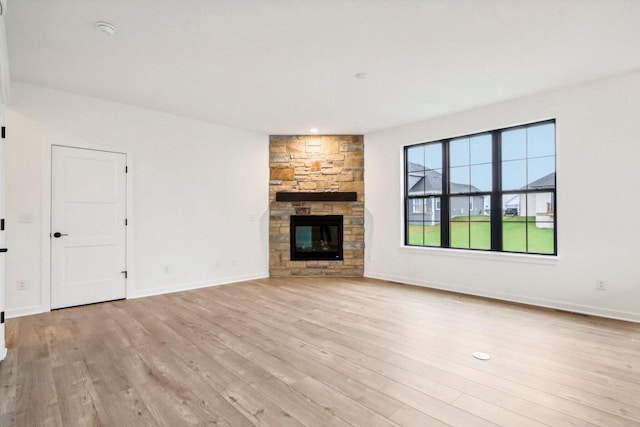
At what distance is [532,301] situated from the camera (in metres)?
4.00

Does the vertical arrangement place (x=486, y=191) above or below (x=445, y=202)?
above

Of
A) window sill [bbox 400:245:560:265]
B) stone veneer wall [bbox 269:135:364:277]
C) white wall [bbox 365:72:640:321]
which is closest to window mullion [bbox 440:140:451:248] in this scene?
window sill [bbox 400:245:560:265]

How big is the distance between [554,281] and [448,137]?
2432 mm

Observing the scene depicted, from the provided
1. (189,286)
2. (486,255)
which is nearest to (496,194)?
(486,255)

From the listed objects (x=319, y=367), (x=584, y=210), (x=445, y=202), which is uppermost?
(x=445, y=202)

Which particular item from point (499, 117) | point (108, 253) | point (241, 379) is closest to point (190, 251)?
point (108, 253)

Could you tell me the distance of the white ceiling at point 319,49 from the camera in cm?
233

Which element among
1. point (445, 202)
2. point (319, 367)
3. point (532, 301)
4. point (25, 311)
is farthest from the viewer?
point (445, 202)

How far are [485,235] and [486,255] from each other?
1.03ft

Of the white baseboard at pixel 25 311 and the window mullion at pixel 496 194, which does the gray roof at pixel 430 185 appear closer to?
the window mullion at pixel 496 194

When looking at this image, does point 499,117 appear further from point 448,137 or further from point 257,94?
point 257,94

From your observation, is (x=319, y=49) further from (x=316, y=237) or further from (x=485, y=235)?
(x=316, y=237)

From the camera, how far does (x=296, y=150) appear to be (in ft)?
19.2

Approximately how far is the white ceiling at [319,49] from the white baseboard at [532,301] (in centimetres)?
261
